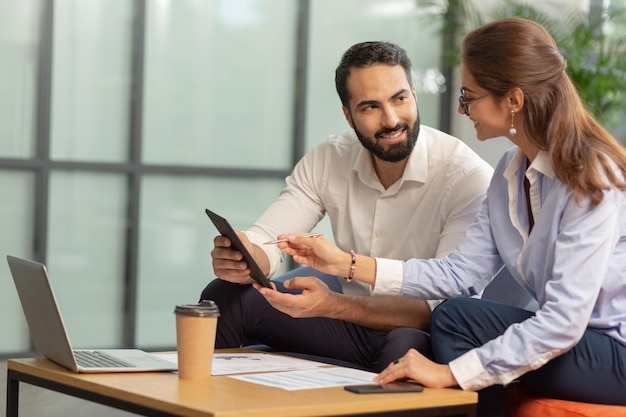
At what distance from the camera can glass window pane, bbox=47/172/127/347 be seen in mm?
4820

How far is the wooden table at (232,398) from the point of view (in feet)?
5.36

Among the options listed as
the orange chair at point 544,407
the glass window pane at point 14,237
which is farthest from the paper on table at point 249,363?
the glass window pane at point 14,237

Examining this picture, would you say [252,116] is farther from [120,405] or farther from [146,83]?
[120,405]

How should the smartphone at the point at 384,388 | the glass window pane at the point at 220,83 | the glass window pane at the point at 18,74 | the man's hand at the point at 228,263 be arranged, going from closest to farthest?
the smartphone at the point at 384,388 → the man's hand at the point at 228,263 → the glass window pane at the point at 18,74 → the glass window pane at the point at 220,83

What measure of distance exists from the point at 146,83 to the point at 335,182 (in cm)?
220

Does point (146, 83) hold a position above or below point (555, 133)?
above

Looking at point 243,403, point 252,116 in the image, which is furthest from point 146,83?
point 243,403

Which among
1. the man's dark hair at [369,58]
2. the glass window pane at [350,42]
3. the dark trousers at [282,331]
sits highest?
the glass window pane at [350,42]

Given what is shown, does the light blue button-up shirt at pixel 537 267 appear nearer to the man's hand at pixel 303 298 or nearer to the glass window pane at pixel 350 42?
the man's hand at pixel 303 298

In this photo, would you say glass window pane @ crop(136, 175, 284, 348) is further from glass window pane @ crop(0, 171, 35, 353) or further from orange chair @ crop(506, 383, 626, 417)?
orange chair @ crop(506, 383, 626, 417)

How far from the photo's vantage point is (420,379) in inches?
74.7

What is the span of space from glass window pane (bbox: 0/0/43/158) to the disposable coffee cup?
3.09 metres

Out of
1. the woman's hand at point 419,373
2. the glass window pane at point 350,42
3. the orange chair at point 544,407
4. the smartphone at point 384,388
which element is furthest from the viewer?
the glass window pane at point 350,42

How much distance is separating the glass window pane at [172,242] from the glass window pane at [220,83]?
142mm
